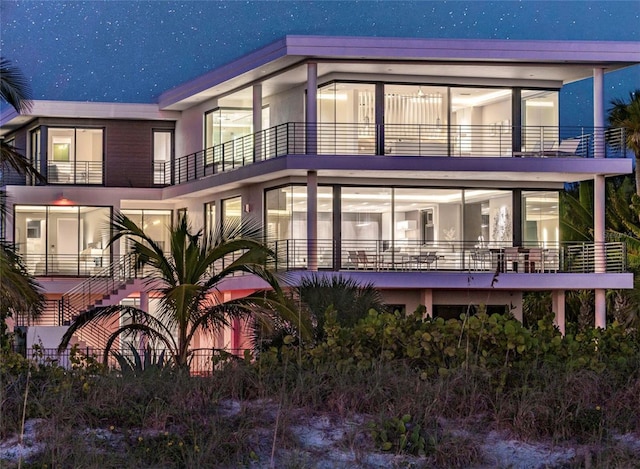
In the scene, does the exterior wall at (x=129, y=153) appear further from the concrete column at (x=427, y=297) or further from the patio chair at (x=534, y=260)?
the patio chair at (x=534, y=260)

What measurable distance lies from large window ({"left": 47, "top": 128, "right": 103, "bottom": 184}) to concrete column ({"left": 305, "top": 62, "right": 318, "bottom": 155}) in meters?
12.4

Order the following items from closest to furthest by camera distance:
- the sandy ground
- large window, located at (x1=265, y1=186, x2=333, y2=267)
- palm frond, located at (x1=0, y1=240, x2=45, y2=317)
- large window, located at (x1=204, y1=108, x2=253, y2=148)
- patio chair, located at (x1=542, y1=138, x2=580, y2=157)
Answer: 1. the sandy ground
2. palm frond, located at (x1=0, y1=240, x2=45, y2=317)
3. large window, located at (x1=265, y1=186, x2=333, y2=267)
4. patio chair, located at (x1=542, y1=138, x2=580, y2=157)
5. large window, located at (x1=204, y1=108, x2=253, y2=148)

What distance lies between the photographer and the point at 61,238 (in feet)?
136

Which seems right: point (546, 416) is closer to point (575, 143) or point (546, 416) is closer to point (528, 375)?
point (528, 375)

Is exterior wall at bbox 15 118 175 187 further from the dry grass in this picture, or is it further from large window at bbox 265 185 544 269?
the dry grass

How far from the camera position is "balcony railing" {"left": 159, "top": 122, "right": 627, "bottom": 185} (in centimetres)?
3294

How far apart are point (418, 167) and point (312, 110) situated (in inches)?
128

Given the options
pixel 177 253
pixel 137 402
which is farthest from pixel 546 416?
pixel 177 253

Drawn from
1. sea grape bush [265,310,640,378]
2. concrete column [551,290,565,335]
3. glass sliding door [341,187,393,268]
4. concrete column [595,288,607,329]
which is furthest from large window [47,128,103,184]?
sea grape bush [265,310,640,378]

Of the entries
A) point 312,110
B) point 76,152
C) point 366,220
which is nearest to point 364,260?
point 366,220

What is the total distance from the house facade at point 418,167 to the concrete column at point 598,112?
40 mm

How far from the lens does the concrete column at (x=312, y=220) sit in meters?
31.4

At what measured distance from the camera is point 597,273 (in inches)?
1287

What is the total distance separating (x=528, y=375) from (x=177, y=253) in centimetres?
631
